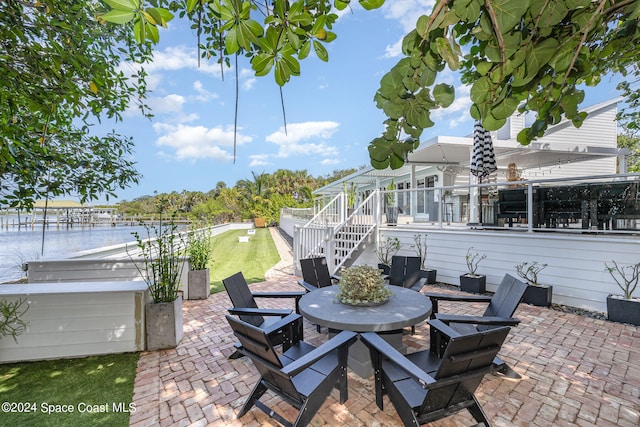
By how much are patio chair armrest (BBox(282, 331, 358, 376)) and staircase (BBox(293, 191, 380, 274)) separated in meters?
4.86

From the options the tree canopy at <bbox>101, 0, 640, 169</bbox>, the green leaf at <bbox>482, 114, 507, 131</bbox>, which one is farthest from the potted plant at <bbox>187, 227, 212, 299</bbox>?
the green leaf at <bbox>482, 114, 507, 131</bbox>

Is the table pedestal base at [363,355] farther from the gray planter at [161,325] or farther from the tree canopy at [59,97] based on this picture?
the tree canopy at [59,97]

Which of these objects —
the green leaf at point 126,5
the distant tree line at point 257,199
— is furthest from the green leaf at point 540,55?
the distant tree line at point 257,199

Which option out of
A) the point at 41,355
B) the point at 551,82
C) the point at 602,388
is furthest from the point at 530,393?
the point at 41,355

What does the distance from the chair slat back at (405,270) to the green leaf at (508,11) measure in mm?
4524

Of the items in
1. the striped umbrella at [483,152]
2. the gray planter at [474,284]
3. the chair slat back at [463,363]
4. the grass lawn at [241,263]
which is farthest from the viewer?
the grass lawn at [241,263]

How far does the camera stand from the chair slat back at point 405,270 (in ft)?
16.3

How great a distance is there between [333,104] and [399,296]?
2.46 meters

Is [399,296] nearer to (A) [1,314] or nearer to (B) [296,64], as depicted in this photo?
(B) [296,64]

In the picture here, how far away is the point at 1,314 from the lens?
11.4 feet

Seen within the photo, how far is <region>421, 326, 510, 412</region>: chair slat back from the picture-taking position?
1.99 m

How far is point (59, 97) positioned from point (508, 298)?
517 cm

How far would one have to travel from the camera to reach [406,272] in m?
5.20

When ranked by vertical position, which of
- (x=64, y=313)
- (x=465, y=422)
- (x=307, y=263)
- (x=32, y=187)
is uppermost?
(x=32, y=187)
